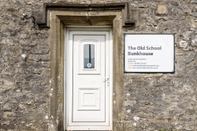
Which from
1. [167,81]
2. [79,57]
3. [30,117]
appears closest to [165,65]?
[167,81]

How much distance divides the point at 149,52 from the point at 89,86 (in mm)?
1328

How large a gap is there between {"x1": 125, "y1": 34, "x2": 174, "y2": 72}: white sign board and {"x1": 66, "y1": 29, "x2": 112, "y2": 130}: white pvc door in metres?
0.51

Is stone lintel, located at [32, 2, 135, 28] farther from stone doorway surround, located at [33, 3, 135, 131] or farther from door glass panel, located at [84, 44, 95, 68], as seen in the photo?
door glass panel, located at [84, 44, 95, 68]

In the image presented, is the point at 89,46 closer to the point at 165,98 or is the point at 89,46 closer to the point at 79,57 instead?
the point at 79,57

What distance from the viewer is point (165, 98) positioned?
5.39 metres

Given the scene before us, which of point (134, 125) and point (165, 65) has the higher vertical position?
point (165, 65)

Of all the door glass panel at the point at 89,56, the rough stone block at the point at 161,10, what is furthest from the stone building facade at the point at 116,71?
the door glass panel at the point at 89,56

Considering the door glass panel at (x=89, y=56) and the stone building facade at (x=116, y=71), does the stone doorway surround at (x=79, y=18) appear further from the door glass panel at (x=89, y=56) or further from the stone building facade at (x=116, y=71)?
the door glass panel at (x=89, y=56)

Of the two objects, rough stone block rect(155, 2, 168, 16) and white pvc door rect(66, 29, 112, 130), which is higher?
rough stone block rect(155, 2, 168, 16)

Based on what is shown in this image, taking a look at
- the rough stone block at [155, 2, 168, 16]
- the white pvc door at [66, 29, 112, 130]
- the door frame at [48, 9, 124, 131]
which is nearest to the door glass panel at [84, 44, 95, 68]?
the white pvc door at [66, 29, 112, 130]

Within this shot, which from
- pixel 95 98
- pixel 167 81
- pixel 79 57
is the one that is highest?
pixel 79 57

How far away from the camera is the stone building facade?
539cm

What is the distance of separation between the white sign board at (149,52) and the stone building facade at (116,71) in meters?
0.09

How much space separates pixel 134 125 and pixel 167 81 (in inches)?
39.1
